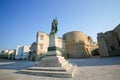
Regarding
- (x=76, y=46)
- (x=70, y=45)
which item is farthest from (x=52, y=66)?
(x=70, y=45)

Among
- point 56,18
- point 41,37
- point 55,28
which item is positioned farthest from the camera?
point 41,37

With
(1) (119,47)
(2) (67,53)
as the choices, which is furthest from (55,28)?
(2) (67,53)

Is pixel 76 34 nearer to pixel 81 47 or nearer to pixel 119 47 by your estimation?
pixel 81 47

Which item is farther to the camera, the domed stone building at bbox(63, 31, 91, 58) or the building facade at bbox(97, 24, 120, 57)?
the domed stone building at bbox(63, 31, 91, 58)

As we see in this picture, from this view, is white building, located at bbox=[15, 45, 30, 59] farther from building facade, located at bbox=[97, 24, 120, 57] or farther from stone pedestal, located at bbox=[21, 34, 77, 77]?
stone pedestal, located at bbox=[21, 34, 77, 77]

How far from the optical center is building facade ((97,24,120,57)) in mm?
20750

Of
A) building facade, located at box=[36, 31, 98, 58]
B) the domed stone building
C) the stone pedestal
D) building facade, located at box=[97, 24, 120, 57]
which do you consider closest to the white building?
building facade, located at box=[36, 31, 98, 58]

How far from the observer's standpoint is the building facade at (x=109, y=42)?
20750 mm

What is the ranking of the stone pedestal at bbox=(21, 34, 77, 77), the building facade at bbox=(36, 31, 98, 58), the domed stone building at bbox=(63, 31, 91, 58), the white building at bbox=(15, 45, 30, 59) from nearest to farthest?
the stone pedestal at bbox=(21, 34, 77, 77)
the building facade at bbox=(36, 31, 98, 58)
the domed stone building at bbox=(63, 31, 91, 58)
the white building at bbox=(15, 45, 30, 59)

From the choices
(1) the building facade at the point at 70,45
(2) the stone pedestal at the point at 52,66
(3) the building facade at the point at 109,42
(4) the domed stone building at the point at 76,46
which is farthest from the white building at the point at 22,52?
(2) the stone pedestal at the point at 52,66

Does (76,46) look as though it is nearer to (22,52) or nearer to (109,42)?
(109,42)

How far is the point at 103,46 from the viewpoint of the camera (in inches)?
835

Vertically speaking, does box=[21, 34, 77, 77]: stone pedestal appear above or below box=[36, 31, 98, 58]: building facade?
below

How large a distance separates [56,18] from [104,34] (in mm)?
19456
